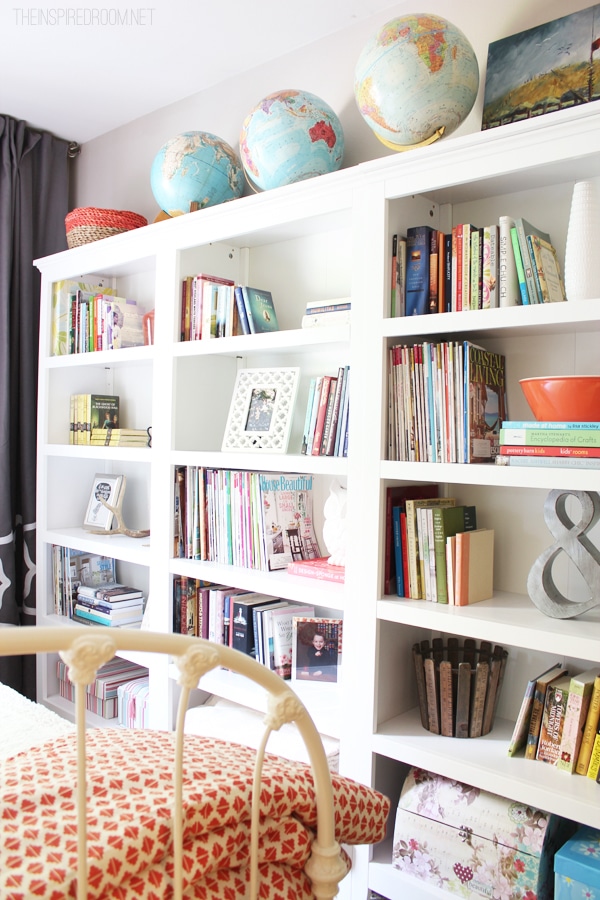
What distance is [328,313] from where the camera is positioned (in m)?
1.84

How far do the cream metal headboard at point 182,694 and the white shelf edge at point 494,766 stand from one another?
1.84 feet

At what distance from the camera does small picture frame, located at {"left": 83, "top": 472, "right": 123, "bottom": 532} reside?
8.77 feet

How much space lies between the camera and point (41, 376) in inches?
107

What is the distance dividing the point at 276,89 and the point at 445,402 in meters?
1.30

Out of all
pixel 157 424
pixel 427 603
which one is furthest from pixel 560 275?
pixel 157 424

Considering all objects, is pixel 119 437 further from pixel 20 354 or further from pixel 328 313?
pixel 328 313

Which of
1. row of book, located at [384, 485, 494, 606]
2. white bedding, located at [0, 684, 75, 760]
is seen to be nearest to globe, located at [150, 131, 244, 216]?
row of book, located at [384, 485, 494, 606]

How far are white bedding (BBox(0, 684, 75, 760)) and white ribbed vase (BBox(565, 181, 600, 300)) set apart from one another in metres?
1.39

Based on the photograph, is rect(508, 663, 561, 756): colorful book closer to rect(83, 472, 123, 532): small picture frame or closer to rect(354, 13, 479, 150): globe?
rect(354, 13, 479, 150): globe

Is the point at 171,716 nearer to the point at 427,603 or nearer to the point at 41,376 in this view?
the point at 427,603

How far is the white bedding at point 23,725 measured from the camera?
1443mm

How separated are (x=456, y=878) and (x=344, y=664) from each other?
0.49 metres

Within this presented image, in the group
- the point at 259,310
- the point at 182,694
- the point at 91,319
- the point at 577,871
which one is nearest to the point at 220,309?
the point at 259,310

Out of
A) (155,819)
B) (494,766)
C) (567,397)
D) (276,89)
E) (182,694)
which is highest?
(276,89)
